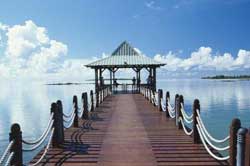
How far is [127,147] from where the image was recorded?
7441 mm

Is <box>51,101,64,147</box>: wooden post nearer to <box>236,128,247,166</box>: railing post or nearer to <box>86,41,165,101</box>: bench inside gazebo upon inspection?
<box>236,128,247,166</box>: railing post

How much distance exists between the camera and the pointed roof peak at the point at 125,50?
98.7 ft

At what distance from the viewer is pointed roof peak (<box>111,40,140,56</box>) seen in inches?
1184

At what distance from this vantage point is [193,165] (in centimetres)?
592

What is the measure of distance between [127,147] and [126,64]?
19.8 meters

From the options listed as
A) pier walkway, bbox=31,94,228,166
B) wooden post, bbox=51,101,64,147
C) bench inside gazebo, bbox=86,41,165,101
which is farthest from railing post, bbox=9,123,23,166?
bench inside gazebo, bbox=86,41,165,101

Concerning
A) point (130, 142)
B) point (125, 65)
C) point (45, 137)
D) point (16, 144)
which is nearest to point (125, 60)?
point (125, 65)

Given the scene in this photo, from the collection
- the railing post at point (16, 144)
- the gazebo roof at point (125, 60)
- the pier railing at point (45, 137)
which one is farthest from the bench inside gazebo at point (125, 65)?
the railing post at point (16, 144)

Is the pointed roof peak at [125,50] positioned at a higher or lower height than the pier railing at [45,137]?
higher

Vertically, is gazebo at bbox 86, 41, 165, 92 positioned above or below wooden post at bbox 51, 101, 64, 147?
above

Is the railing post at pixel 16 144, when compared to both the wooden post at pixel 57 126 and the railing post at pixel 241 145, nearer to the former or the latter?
the wooden post at pixel 57 126

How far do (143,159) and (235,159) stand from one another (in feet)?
6.22

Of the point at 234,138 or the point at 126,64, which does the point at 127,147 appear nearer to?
the point at 234,138

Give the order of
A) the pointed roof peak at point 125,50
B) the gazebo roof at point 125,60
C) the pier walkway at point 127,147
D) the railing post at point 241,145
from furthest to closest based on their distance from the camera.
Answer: the pointed roof peak at point 125,50 → the gazebo roof at point 125,60 → the pier walkway at point 127,147 → the railing post at point 241,145
